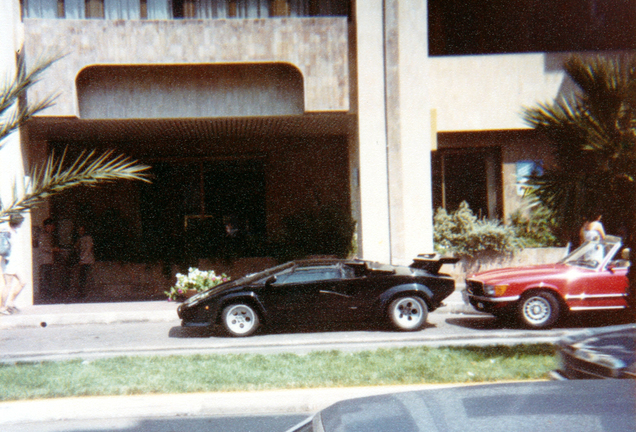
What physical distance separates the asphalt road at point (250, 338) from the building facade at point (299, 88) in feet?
10.2

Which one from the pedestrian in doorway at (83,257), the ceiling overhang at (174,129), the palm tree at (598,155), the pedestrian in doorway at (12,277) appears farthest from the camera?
the pedestrian in doorway at (83,257)

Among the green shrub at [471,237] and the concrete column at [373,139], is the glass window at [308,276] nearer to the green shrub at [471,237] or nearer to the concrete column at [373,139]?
the concrete column at [373,139]

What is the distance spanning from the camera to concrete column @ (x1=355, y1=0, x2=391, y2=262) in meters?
11.9

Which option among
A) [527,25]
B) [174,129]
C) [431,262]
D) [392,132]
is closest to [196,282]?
[174,129]

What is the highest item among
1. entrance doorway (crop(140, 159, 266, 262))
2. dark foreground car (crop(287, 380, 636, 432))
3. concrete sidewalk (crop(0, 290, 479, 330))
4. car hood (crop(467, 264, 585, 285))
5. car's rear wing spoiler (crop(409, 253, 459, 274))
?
entrance doorway (crop(140, 159, 266, 262))

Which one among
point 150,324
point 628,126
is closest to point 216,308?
point 150,324

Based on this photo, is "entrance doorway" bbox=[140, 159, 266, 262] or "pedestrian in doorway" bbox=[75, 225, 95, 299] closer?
"pedestrian in doorway" bbox=[75, 225, 95, 299]

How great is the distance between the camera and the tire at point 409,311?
29.5 feet

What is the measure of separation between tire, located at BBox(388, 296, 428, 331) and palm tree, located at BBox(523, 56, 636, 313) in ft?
9.76

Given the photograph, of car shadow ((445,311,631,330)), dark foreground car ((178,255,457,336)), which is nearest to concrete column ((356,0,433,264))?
car shadow ((445,311,631,330))

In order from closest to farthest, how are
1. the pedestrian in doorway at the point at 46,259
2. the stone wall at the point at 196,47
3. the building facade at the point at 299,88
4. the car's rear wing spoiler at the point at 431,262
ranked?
the car's rear wing spoiler at the point at 431,262
the stone wall at the point at 196,47
the building facade at the point at 299,88
the pedestrian in doorway at the point at 46,259

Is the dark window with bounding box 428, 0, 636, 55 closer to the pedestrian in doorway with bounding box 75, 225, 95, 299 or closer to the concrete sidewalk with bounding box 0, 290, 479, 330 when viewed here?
the concrete sidewalk with bounding box 0, 290, 479, 330

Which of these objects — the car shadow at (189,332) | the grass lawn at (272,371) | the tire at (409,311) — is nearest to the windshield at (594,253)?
the grass lawn at (272,371)

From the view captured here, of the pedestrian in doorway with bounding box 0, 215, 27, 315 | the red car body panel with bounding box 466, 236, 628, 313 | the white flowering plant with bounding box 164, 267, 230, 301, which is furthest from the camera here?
the white flowering plant with bounding box 164, 267, 230, 301
